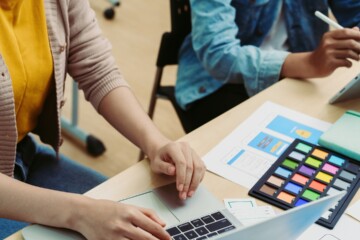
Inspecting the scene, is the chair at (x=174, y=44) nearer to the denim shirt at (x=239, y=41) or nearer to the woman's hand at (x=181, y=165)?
the denim shirt at (x=239, y=41)

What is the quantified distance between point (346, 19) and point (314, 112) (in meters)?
0.65

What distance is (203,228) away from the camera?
79 cm

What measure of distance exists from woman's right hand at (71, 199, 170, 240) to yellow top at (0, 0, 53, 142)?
13.7 inches

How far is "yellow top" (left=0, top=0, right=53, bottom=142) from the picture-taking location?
3.14 ft

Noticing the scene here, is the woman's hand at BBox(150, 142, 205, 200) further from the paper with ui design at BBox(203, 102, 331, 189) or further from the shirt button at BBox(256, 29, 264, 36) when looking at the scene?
the shirt button at BBox(256, 29, 264, 36)

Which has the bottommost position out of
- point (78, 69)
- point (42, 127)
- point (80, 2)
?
point (42, 127)

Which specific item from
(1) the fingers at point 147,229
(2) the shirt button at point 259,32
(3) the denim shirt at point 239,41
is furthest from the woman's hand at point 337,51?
(1) the fingers at point 147,229

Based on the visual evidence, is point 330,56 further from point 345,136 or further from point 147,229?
point 147,229

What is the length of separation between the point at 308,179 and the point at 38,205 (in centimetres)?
47

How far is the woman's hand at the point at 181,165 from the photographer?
2.82 feet

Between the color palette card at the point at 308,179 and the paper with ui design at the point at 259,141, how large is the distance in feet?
0.08

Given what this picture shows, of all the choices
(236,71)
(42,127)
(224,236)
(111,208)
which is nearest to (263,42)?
(236,71)

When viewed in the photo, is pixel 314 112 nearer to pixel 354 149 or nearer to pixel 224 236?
pixel 354 149

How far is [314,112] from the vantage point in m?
1.14
